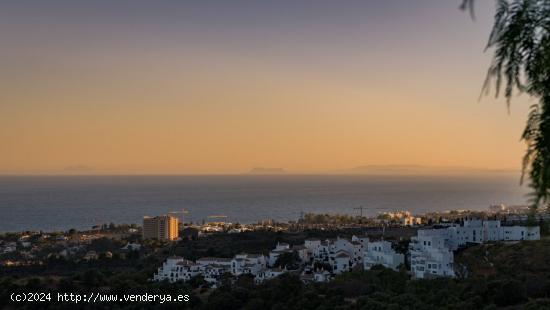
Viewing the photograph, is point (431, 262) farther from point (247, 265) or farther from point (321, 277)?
point (247, 265)

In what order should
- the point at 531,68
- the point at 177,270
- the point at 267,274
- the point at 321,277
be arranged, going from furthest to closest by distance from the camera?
the point at 177,270
the point at 267,274
the point at 321,277
the point at 531,68

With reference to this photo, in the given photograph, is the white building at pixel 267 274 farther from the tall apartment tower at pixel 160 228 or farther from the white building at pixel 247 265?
the tall apartment tower at pixel 160 228

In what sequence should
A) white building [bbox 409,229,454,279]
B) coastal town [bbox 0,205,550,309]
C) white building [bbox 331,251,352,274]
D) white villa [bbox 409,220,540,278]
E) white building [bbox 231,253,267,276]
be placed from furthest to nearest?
1. white building [bbox 331,251,352,274]
2. white building [bbox 231,253,267,276]
3. white villa [bbox 409,220,540,278]
4. white building [bbox 409,229,454,279]
5. coastal town [bbox 0,205,550,309]

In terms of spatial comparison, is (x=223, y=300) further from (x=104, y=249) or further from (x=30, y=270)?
(x=104, y=249)

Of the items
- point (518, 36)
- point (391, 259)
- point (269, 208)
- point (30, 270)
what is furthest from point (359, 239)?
point (269, 208)

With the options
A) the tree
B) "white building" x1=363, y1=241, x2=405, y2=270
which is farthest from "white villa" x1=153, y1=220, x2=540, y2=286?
the tree

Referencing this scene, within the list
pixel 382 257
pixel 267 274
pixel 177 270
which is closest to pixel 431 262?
pixel 382 257

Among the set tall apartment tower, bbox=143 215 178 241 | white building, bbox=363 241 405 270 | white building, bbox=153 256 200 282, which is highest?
white building, bbox=363 241 405 270

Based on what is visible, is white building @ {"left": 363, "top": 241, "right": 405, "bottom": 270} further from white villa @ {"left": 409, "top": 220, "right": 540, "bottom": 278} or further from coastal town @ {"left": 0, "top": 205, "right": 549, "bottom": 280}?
white villa @ {"left": 409, "top": 220, "right": 540, "bottom": 278}
